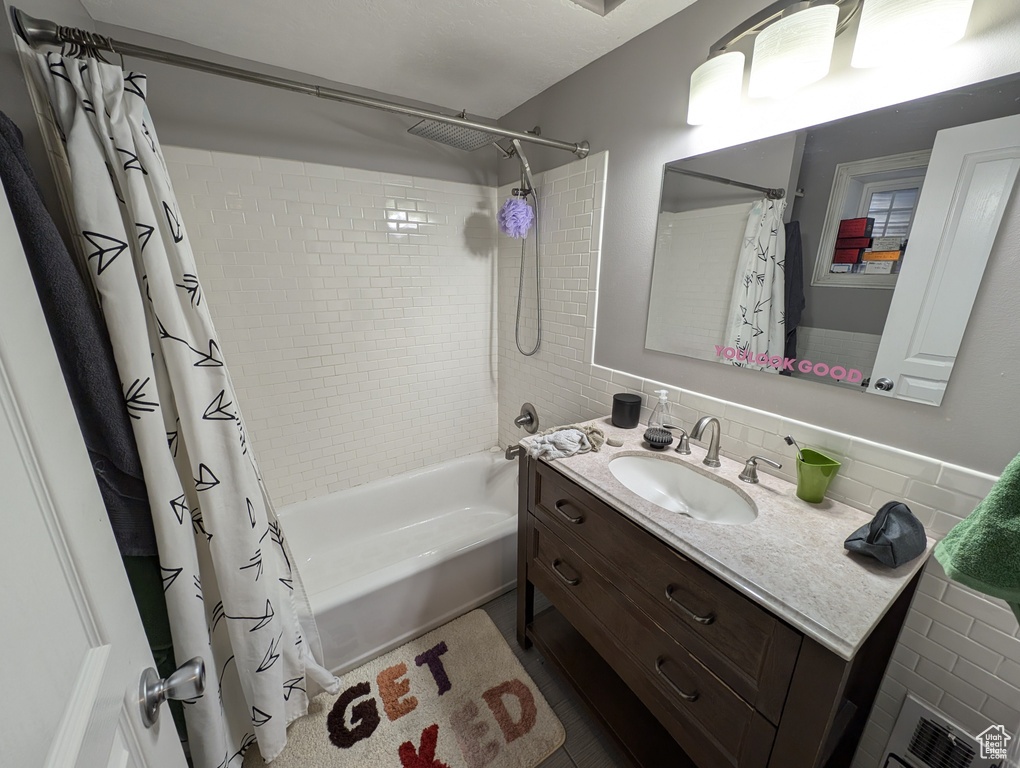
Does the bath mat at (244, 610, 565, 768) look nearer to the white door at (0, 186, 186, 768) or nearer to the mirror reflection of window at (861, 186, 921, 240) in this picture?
the white door at (0, 186, 186, 768)

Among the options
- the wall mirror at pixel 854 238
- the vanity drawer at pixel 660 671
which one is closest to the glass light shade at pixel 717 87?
the wall mirror at pixel 854 238

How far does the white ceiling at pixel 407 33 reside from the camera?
4.07ft

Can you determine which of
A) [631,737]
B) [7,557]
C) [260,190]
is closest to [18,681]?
[7,557]

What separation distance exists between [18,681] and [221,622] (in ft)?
3.16

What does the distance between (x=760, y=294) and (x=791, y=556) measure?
0.74m

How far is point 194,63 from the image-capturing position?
3.64ft

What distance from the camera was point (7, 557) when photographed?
353 mm

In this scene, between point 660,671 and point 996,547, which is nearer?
point 996,547

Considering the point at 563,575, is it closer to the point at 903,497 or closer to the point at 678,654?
the point at 678,654

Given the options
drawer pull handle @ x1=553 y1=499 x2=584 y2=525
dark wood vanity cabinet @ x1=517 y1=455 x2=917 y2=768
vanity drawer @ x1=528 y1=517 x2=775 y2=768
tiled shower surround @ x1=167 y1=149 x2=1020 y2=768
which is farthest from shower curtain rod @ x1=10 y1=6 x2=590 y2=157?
vanity drawer @ x1=528 y1=517 x2=775 y2=768

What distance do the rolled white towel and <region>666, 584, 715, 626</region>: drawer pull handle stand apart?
0.47 m

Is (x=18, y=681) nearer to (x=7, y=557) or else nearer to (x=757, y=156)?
(x=7, y=557)

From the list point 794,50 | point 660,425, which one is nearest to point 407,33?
point 794,50

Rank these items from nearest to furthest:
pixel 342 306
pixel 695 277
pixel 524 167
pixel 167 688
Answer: pixel 167 688, pixel 695 277, pixel 524 167, pixel 342 306
